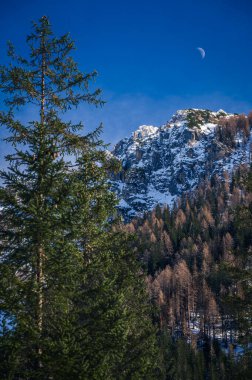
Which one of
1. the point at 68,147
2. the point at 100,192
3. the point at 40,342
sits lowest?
the point at 40,342

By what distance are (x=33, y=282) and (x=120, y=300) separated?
2.25 m

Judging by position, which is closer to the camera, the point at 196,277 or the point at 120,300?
the point at 120,300

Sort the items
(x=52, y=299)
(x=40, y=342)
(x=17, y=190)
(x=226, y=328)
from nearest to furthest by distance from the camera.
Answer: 1. (x=40, y=342)
2. (x=52, y=299)
3. (x=17, y=190)
4. (x=226, y=328)

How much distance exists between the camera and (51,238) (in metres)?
8.42

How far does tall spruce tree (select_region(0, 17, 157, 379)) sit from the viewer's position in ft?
24.6

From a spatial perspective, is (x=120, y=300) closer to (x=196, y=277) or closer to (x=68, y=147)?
(x=68, y=147)

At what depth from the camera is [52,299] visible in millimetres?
8234

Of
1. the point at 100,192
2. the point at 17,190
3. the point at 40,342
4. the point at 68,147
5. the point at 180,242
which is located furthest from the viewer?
the point at 180,242

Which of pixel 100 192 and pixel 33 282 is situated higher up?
→ pixel 100 192

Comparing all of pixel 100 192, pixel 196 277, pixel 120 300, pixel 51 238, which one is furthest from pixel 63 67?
pixel 196 277

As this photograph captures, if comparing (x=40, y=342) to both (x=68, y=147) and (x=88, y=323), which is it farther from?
(x=68, y=147)

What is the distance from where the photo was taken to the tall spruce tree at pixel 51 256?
24.6ft

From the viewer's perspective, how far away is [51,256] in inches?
328

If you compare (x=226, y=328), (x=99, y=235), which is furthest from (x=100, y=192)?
(x=226, y=328)
